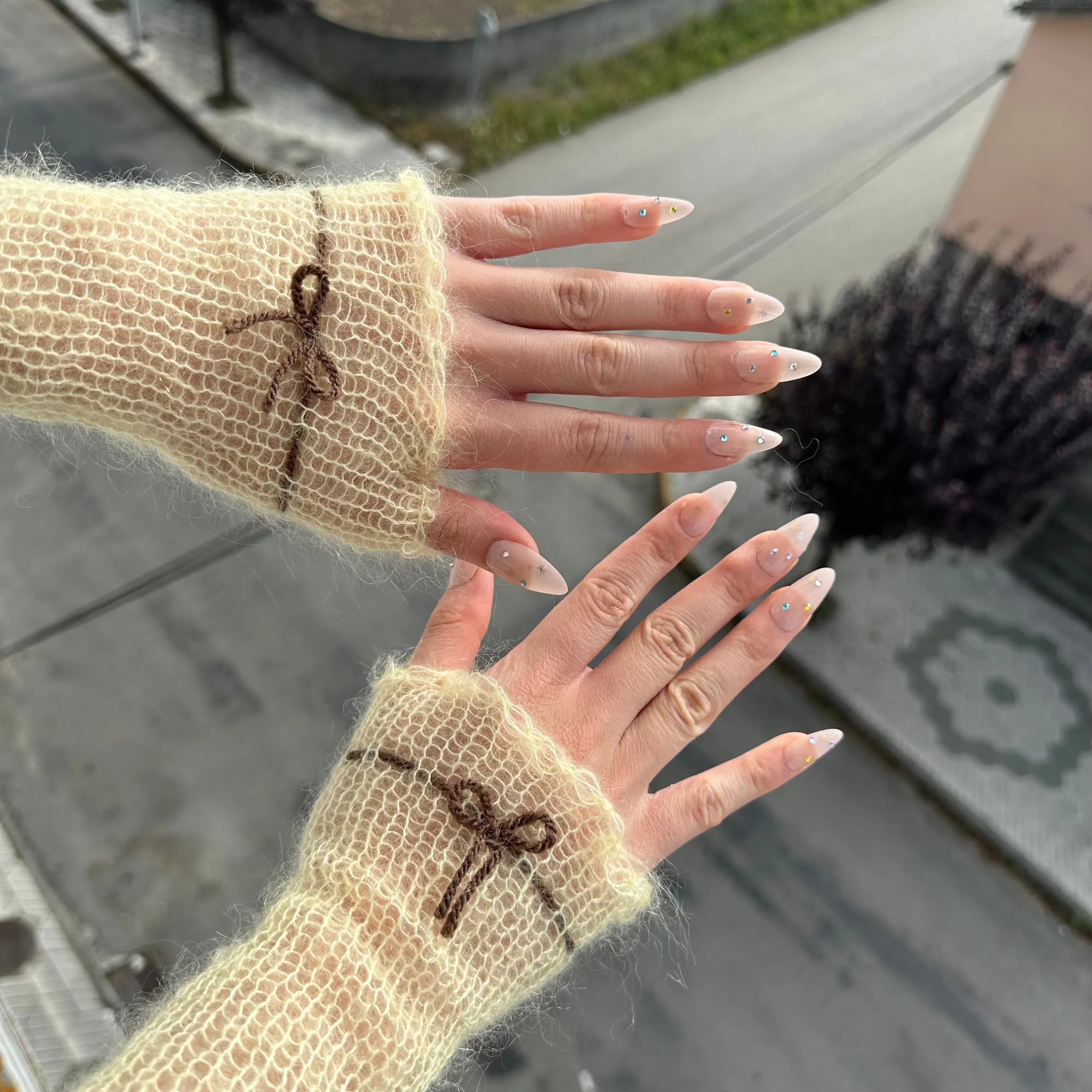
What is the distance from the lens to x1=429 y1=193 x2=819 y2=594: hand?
54.0 inches

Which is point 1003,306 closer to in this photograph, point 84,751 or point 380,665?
point 380,665

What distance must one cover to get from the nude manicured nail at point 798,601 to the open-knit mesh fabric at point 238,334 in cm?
71

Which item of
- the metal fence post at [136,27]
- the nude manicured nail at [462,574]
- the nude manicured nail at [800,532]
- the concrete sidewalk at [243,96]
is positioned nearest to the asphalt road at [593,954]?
the nude manicured nail at [462,574]

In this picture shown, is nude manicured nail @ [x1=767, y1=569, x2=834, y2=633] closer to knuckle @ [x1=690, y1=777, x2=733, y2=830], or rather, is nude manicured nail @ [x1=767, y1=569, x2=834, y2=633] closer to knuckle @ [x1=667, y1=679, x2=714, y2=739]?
knuckle @ [x1=667, y1=679, x2=714, y2=739]

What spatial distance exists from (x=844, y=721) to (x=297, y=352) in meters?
3.24

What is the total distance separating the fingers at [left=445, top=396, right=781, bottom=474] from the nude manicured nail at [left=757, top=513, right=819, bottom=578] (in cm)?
20

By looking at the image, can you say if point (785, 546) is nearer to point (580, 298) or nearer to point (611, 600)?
point (611, 600)

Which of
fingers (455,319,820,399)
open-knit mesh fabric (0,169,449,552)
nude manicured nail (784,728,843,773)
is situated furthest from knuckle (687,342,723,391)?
nude manicured nail (784,728,843,773)

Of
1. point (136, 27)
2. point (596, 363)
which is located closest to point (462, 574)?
point (596, 363)

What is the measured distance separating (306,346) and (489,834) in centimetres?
85

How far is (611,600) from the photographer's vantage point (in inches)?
62.3

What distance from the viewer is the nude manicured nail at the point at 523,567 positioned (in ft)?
4.49

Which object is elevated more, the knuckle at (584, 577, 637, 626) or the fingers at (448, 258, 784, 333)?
the fingers at (448, 258, 784, 333)

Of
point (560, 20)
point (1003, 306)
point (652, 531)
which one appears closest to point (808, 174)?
point (560, 20)
